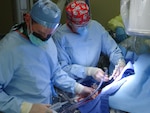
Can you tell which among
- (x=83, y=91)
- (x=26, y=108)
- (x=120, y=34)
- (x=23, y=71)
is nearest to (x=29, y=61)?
(x=23, y=71)

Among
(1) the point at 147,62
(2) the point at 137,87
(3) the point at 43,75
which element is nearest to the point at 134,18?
(2) the point at 137,87

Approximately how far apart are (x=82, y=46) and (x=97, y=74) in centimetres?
27

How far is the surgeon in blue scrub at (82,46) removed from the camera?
2.02 metres

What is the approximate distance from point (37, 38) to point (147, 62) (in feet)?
2.20

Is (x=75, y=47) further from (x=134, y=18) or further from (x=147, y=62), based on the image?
(x=134, y=18)

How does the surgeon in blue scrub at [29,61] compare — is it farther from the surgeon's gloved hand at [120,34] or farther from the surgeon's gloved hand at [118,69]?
the surgeon's gloved hand at [120,34]

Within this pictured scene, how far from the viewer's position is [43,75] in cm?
168

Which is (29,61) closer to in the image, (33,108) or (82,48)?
(33,108)

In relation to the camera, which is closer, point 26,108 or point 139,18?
point 139,18

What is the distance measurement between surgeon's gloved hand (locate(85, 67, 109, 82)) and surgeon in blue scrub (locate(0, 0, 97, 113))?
381 millimetres

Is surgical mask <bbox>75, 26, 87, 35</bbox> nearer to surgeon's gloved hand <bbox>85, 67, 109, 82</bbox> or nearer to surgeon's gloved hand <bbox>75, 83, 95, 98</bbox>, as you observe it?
surgeon's gloved hand <bbox>85, 67, 109, 82</bbox>

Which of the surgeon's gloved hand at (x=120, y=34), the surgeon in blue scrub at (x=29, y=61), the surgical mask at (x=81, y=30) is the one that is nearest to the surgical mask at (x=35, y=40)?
the surgeon in blue scrub at (x=29, y=61)

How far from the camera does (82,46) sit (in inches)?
84.2

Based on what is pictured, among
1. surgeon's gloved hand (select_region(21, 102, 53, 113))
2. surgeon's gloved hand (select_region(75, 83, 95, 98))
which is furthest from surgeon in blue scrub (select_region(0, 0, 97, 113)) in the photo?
surgeon's gloved hand (select_region(75, 83, 95, 98))
